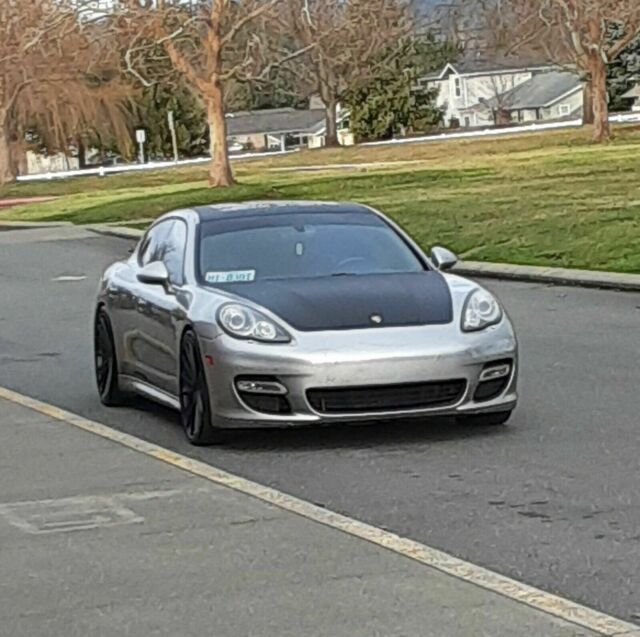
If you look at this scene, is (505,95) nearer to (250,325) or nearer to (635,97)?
(635,97)

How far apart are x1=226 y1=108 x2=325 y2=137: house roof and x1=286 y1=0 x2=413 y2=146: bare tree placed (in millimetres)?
36528

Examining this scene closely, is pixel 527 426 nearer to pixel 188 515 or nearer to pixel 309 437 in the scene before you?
pixel 309 437

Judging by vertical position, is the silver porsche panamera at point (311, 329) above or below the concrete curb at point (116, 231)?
above

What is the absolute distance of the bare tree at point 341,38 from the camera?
4850cm

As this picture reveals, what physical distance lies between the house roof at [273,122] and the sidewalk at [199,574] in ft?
410

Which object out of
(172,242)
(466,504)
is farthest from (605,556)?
(172,242)

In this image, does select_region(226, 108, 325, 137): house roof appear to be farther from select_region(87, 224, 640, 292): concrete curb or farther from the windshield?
the windshield

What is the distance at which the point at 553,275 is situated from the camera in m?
20.2

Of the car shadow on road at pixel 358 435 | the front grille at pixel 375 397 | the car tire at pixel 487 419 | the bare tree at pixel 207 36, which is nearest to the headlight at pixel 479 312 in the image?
A: the front grille at pixel 375 397

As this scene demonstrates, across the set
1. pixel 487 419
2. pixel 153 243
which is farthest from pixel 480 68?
pixel 487 419

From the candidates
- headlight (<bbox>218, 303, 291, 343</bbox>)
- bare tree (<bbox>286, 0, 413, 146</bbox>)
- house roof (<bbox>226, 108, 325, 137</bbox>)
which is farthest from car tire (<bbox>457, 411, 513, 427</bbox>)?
house roof (<bbox>226, 108, 325, 137</bbox>)

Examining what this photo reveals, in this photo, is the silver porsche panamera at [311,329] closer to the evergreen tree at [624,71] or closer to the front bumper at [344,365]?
the front bumper at [344,365]

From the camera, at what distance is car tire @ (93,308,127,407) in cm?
1143

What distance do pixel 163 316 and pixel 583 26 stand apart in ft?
182
